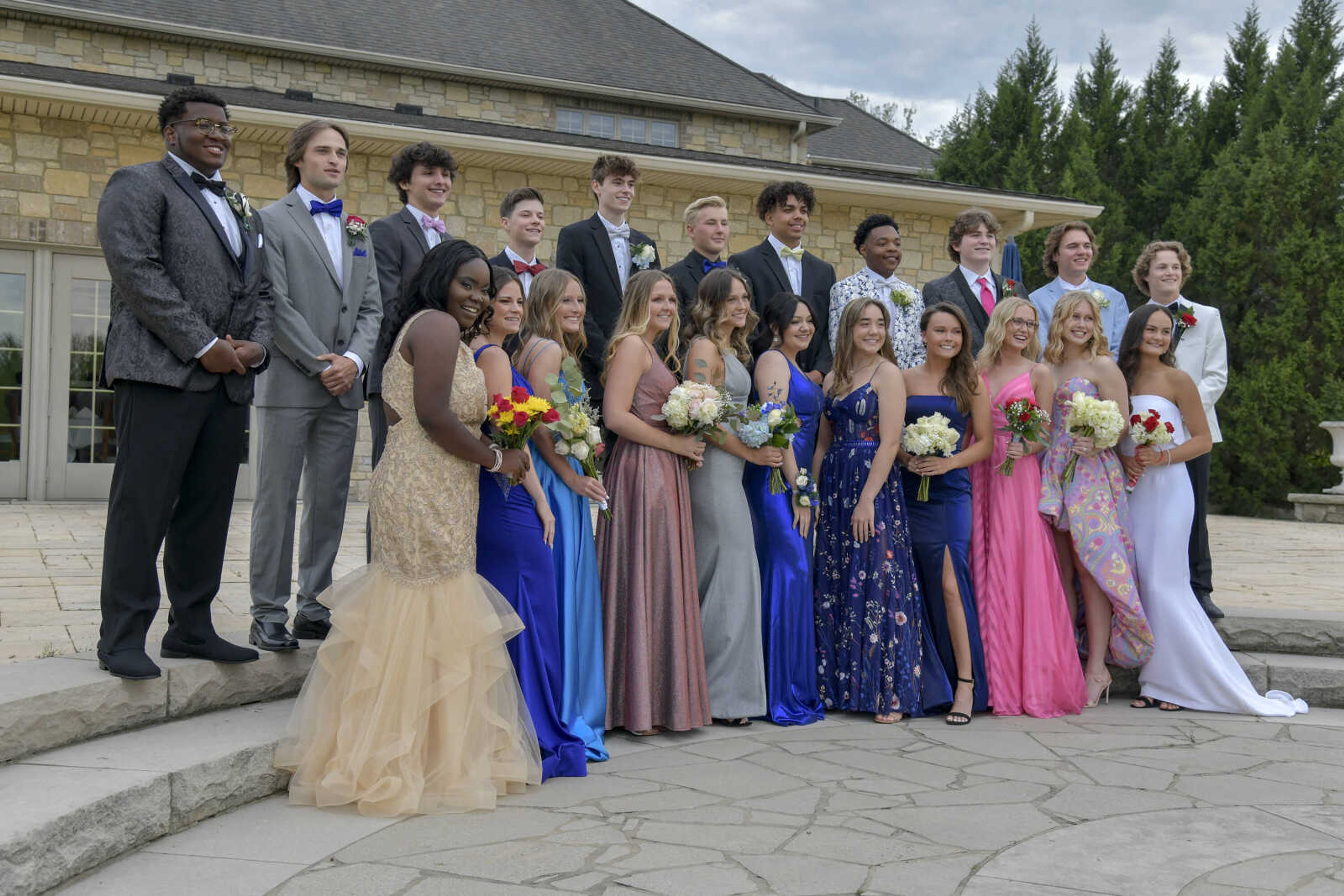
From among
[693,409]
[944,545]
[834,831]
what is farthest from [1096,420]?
[834,831]

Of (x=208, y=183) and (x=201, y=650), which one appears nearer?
(x=208, y=183)

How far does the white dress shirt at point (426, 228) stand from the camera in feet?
18.7

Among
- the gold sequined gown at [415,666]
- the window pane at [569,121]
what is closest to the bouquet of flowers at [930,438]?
the gold sequined gown at [415,666]

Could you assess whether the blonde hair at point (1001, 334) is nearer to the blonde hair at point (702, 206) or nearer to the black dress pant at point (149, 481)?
the blonde hair at point (702, 206)

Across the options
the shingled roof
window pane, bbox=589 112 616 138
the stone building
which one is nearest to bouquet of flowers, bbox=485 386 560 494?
the stone building

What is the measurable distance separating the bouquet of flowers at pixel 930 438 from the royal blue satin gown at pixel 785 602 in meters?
0.59

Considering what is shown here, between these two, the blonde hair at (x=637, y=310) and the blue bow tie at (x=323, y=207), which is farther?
the blonde hair at (x=637, y=310)

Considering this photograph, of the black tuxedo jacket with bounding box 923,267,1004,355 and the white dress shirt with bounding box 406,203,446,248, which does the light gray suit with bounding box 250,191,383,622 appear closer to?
the white dress shirt with bounding box 406,203,446,248

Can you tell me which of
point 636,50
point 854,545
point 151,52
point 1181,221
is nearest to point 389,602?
point 854,545

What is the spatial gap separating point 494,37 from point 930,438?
14.3 metres

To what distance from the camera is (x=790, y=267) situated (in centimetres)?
666

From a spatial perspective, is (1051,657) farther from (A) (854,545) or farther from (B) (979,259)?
(B) (979,259)

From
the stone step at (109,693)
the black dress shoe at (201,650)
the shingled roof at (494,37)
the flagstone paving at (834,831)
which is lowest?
the flagstone paving at (834,831)

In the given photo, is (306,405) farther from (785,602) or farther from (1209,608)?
(1209,608)
